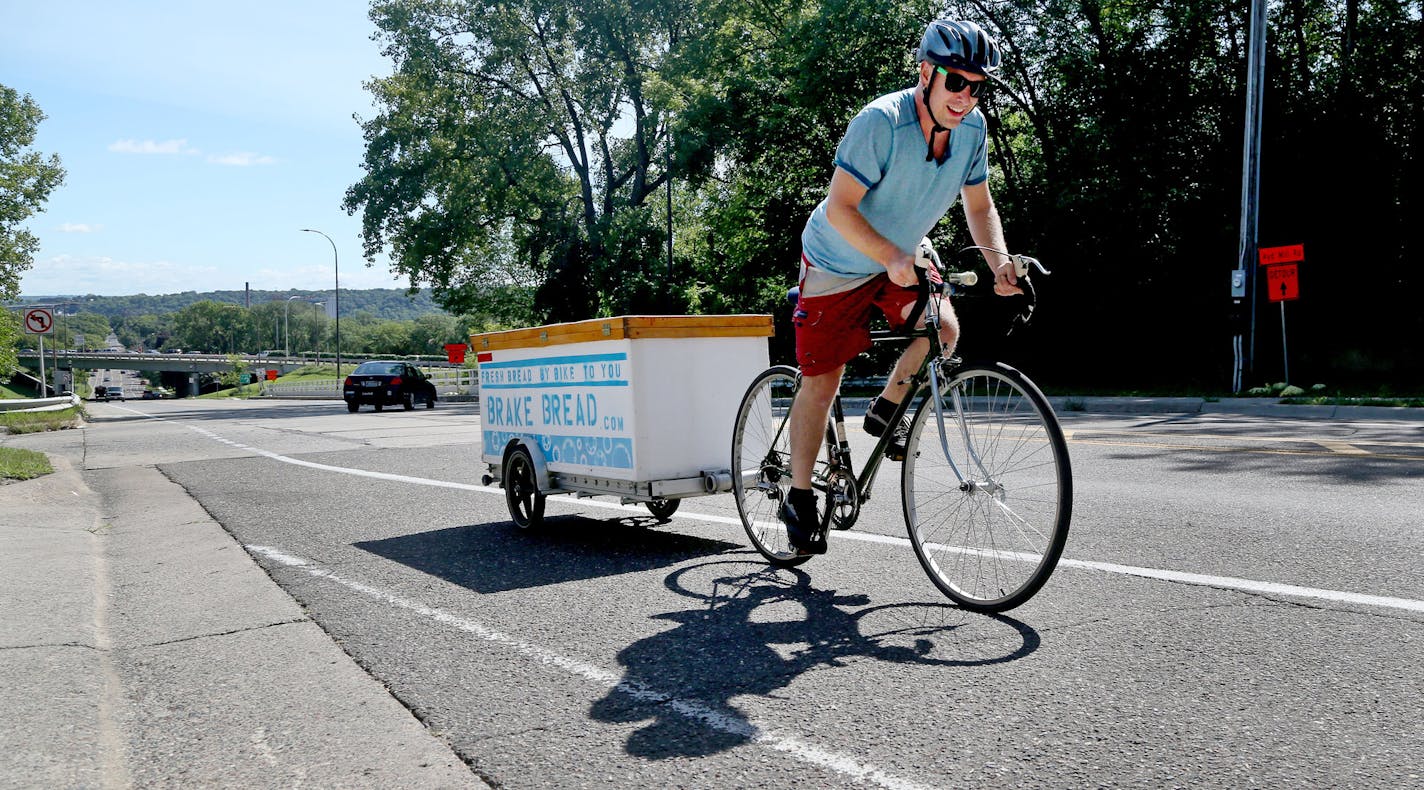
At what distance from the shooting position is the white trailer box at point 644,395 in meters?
5.29

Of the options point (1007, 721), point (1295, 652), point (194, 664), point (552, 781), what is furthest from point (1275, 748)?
point (194, 664)

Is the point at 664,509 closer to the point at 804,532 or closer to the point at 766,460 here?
the point at 766,460

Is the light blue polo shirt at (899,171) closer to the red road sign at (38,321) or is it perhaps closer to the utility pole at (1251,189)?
the utility pole at (1251,189)

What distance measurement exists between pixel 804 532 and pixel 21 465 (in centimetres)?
957

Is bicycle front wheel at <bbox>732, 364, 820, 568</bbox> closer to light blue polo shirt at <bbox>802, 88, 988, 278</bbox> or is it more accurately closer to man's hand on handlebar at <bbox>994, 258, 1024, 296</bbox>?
light blue polo shirt at <bbox>802, 88, 988, 278</bbox>

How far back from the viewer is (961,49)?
3.65m

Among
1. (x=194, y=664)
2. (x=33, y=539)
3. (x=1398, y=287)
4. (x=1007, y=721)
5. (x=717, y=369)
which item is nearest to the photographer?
(x=1007, y=721)

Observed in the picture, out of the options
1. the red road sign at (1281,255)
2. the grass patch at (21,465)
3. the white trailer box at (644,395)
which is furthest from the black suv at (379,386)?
the white trailer box at (644,395)

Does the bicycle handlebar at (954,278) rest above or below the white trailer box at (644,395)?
above

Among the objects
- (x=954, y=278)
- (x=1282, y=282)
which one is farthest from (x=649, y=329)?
(x=1282, y=282)

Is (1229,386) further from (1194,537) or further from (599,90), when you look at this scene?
(599,90)

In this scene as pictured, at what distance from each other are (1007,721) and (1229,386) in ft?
71.5

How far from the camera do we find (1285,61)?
2400 centimetres

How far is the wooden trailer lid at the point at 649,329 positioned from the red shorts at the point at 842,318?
3.70ft
